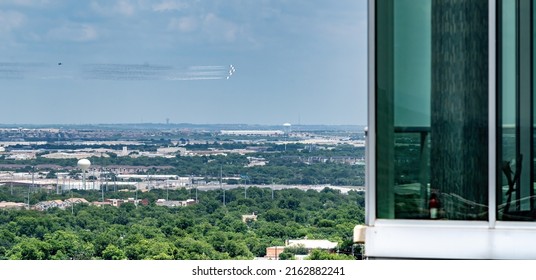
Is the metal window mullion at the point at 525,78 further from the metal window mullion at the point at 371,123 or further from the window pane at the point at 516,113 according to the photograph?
the metal window mullion at the point at 371,123

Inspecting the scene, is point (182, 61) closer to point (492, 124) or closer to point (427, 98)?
point (427, 98)

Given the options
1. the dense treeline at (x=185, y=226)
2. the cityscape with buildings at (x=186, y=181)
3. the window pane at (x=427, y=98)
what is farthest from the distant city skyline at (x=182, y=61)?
the window pane at (x=427, y=98)

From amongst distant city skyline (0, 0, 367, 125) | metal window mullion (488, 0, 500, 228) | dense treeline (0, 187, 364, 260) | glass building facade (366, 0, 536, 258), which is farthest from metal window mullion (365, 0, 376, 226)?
distant city skyline (0, 0, 367, 125)

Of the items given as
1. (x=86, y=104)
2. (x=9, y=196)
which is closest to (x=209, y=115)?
(x=86, y=104)
